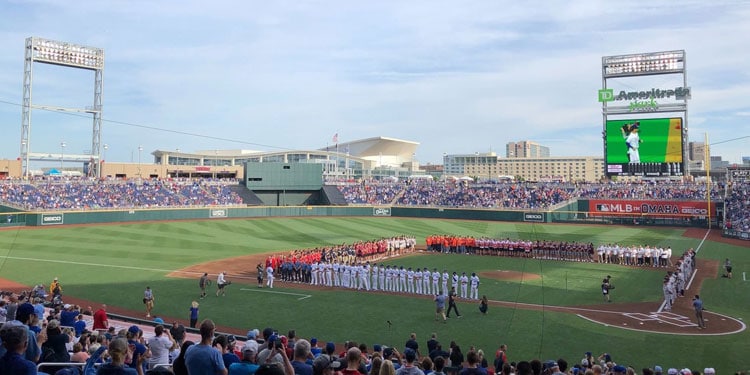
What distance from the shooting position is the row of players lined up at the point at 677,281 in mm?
19016

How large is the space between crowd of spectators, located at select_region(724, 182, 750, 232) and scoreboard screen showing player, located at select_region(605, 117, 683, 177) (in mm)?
5769

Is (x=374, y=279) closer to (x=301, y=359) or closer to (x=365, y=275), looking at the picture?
(x=365, y=275)

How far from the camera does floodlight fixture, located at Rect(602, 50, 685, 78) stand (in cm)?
5031

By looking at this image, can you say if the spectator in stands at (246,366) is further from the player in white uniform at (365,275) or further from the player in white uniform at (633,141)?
the player in white uniform at (633,141)

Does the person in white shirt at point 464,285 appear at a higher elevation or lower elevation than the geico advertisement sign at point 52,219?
lower

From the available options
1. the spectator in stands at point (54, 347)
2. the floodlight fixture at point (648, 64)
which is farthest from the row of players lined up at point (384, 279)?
the floodlight fixture at point (648, 64)

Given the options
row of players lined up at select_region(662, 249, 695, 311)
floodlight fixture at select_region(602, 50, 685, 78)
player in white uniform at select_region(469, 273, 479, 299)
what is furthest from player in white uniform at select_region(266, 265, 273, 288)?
floodlight fixture at select_region(602, 50, 685, 78)

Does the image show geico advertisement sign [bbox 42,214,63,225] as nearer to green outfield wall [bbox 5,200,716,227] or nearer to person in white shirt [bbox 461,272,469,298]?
green outfield wall [bbox 5,200,716,227]

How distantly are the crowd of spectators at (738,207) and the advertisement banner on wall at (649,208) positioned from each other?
1.86 m

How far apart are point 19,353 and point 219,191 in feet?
200

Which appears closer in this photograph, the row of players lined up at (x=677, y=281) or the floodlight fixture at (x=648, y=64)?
the row of players lined up at (x=677, y=281)

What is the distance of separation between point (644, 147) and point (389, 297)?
114 ft

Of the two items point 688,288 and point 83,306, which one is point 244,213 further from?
point 688,288

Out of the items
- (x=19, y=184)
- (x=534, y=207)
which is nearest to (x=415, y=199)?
(x=534, y=207)
